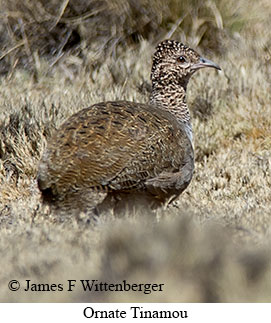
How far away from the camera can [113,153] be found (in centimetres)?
446

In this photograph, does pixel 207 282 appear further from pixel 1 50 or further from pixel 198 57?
pixel 1 50

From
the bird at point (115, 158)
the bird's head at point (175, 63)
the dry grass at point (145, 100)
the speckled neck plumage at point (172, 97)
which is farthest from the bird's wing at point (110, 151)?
the bird's head at point (175, 63)

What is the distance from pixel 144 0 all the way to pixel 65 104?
2.57m

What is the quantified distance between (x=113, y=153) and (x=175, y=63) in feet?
5.53

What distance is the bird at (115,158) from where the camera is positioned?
14.4ft

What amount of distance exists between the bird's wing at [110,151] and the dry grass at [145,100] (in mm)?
249

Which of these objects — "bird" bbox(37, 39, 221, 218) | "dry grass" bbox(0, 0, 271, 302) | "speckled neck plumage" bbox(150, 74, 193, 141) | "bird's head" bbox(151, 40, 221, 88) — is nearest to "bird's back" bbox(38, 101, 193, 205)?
"bird" bbox(37, 39, 221, 218)

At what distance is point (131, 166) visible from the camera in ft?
14.8

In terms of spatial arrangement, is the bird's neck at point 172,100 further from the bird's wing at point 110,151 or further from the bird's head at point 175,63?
the bird's wing at point 110,151

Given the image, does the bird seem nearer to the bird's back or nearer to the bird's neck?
the bird's back

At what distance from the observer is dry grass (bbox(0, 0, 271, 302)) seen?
349cm

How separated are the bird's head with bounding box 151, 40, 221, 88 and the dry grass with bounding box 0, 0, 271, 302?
0.90 metres

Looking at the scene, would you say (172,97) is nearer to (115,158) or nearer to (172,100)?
(172,100)
